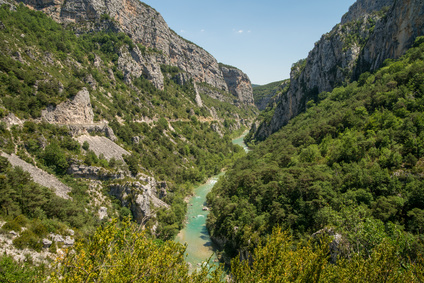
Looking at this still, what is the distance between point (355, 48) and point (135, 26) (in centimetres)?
9099

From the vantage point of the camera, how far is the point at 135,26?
103 m

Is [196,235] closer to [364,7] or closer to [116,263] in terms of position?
[116,263]

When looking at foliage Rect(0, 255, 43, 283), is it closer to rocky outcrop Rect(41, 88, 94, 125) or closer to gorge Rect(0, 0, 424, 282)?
gorge Rect(0, 0, 424, 282)

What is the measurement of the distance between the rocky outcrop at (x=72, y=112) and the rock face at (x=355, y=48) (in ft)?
239

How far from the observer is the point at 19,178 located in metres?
24.2

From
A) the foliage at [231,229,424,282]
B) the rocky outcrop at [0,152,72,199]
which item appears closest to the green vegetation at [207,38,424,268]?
the foliage at [231,229,424,282]

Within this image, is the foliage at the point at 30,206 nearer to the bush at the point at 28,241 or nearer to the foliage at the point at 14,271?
the bush at the point at 28,241

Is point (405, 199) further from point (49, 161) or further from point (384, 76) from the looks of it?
point (49, 161)

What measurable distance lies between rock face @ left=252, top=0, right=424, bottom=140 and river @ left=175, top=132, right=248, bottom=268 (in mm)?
60305

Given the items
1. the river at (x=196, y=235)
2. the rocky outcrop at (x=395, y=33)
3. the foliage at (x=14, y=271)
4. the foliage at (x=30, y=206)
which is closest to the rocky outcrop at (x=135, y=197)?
the river at (x=196, y=235)

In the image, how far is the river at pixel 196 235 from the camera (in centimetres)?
3214

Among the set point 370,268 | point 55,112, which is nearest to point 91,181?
point 55,112

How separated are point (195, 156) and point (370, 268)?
6664 cm

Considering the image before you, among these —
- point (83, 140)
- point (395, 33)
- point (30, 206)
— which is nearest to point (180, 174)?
point (83, 140)
